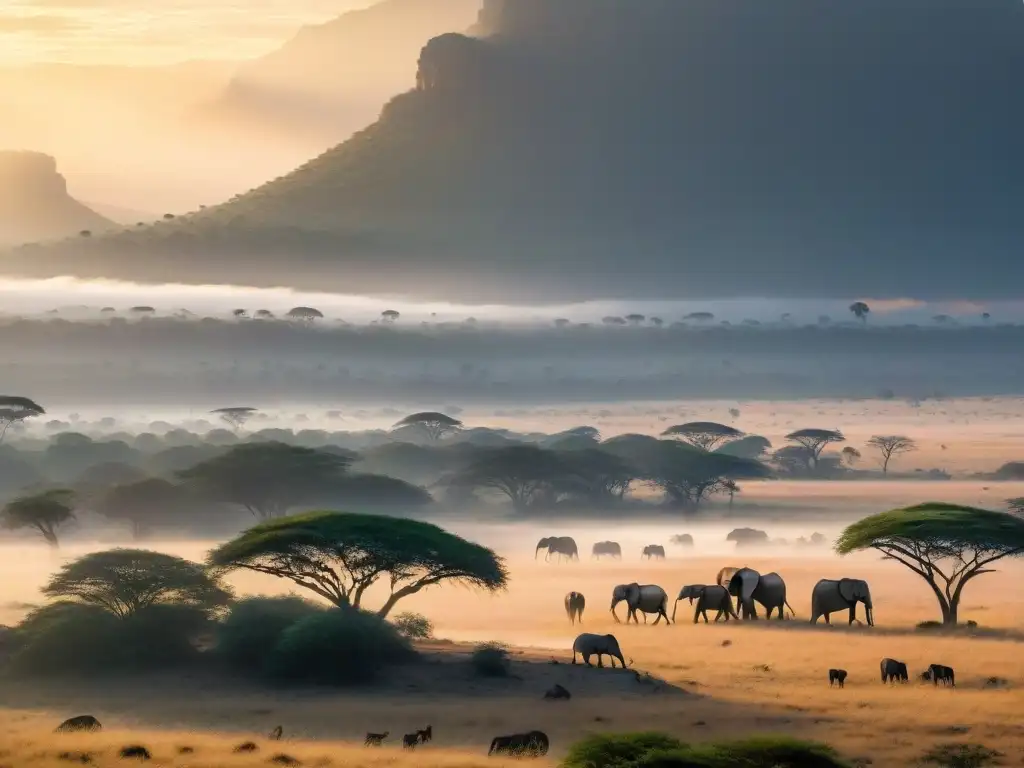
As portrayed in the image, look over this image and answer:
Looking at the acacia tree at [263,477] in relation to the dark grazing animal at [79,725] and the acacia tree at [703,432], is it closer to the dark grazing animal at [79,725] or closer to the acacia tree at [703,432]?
the acacia tree at [703,432]

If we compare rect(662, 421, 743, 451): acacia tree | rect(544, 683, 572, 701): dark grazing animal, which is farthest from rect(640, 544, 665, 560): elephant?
rect(662, 421, 743, 451): acacia tree

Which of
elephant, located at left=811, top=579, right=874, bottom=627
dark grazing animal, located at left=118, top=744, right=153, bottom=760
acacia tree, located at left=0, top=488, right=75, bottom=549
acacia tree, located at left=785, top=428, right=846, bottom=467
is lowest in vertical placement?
dark grazing animal, located at left=118, top=744, right=153, bottom=760

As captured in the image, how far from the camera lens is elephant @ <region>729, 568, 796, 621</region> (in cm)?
5559

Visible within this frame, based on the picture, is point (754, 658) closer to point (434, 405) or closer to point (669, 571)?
point (669, 571)

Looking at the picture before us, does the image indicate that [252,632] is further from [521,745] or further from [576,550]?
[576,550]

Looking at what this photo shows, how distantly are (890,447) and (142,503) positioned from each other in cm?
5073

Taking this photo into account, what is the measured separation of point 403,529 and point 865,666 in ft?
36.2

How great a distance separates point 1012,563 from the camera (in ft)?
246

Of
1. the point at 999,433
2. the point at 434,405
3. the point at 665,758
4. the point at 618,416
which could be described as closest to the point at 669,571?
the point at 665,758

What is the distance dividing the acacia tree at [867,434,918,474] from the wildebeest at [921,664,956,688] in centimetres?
7311

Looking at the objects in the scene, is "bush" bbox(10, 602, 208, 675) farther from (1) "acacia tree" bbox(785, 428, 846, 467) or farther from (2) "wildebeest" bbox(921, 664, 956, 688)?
(1) "acacia tree" bbox(785, 428, 846, 467)

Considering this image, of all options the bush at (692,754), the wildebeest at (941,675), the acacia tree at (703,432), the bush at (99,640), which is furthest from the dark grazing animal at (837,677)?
the acacia tree at (703,432)

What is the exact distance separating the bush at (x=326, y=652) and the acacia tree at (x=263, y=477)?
38643 mm

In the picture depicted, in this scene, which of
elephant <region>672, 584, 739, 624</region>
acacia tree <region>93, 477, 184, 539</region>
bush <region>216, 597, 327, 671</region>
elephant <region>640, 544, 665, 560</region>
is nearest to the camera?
bush <region>216, 597, 327, 671</region>
